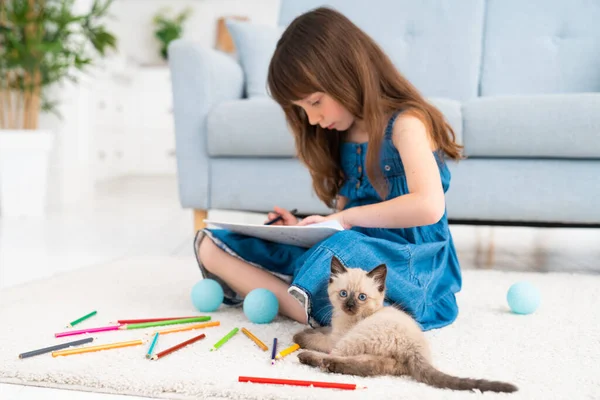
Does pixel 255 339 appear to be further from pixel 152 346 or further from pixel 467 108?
pixel 467 108

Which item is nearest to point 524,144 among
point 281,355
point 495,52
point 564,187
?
point 564,187

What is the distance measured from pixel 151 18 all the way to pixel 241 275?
5.31 meters

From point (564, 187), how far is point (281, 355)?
1208mm

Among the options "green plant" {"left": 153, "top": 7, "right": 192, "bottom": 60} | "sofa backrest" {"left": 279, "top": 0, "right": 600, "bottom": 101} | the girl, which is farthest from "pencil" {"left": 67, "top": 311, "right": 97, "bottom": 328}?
"green plant" {"left": 153, "top": 7, "right": 192, "bottom": 60}

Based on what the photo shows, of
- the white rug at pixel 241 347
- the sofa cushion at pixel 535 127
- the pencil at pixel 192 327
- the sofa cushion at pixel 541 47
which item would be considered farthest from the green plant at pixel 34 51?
the pencil at pixel 192 327

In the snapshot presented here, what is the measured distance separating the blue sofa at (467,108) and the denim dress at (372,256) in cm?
53

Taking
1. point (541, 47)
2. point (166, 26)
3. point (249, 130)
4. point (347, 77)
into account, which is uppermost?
point (166, 26)

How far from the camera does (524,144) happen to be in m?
1.79

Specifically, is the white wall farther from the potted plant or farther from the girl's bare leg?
the girl's bare leg

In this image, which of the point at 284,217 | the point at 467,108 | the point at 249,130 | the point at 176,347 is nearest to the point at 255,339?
the point at 176,347

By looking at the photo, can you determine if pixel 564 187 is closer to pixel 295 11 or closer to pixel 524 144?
pixel 524 144

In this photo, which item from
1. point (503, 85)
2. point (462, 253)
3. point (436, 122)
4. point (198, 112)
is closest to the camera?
point (436, 122)

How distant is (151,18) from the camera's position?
6027 mm

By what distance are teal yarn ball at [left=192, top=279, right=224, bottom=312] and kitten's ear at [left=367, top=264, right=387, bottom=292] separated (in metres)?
0.42
